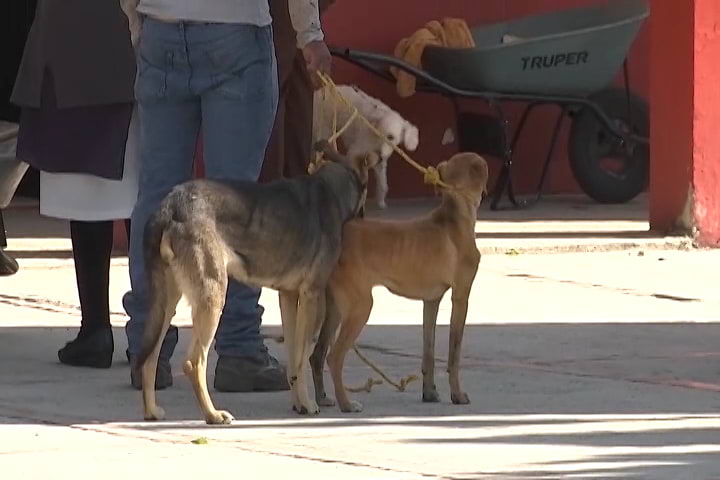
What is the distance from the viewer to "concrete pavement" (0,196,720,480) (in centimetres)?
613

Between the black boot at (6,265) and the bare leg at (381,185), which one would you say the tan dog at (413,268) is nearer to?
the black boot at (6,265)

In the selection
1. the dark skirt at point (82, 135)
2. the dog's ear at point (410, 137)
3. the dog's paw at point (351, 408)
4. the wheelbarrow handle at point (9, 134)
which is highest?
the dark skirt at point (82, 135)

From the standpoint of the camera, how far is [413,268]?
7.20m

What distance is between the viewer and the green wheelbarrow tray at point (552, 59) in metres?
14.3

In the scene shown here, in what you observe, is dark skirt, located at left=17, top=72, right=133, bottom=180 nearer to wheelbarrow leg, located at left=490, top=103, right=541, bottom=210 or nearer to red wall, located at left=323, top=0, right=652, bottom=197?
wheelbarrow leg, located at left=490, top=103, right=541, bottom=210

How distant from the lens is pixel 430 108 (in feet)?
51.0

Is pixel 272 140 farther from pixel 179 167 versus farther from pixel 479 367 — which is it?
pixel 479 367

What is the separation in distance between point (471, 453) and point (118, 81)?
2.40 metres

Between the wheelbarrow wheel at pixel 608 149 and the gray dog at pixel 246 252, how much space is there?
8133mm

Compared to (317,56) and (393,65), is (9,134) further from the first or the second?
(393,65)

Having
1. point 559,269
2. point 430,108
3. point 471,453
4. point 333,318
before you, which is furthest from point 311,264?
point 430,108

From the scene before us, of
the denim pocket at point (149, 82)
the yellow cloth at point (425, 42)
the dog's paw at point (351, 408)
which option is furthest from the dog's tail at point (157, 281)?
Answer: the yellow cloth at point (425, 42)

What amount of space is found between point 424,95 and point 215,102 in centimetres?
848

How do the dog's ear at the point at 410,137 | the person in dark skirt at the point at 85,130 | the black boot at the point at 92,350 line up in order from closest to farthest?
the person in dark skirt at the point at 85,130
the black boot at the point at 92,350
the dog's ear at the point at 410,137
